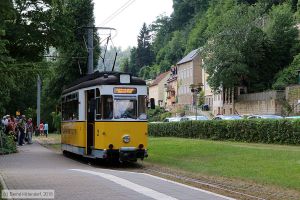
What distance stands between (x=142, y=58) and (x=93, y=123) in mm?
151669

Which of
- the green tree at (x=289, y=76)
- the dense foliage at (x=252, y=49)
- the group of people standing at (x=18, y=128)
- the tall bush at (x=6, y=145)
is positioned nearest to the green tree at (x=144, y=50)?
the dense foliage at (x=252, y=49)

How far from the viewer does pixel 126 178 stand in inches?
629

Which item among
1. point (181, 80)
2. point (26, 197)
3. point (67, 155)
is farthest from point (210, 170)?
point (181, 80)

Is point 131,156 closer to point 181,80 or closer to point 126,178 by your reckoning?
point 126,178

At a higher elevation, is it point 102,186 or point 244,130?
point 244,130

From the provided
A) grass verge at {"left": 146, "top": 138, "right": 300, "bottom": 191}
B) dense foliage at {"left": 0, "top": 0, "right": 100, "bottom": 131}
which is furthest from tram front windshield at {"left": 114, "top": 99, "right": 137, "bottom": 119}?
dense foliage at {"left": 0, "top": 0, "right": 100, "bottom": 131}

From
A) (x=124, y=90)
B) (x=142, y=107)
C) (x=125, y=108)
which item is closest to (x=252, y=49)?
(x=142, y=107)

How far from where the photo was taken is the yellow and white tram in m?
20.9

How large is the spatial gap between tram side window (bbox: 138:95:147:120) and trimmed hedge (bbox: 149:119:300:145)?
36.3 feet

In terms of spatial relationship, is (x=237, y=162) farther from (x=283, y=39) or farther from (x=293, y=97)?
(x=283, y=39)

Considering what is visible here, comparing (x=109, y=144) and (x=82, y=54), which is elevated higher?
(x=82, y=54)

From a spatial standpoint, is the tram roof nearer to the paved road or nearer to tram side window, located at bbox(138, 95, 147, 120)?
tram side window, located at bbox(138, 95, 147, 120)

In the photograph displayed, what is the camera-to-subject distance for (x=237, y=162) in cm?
2078

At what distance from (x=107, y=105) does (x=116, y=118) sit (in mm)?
608
